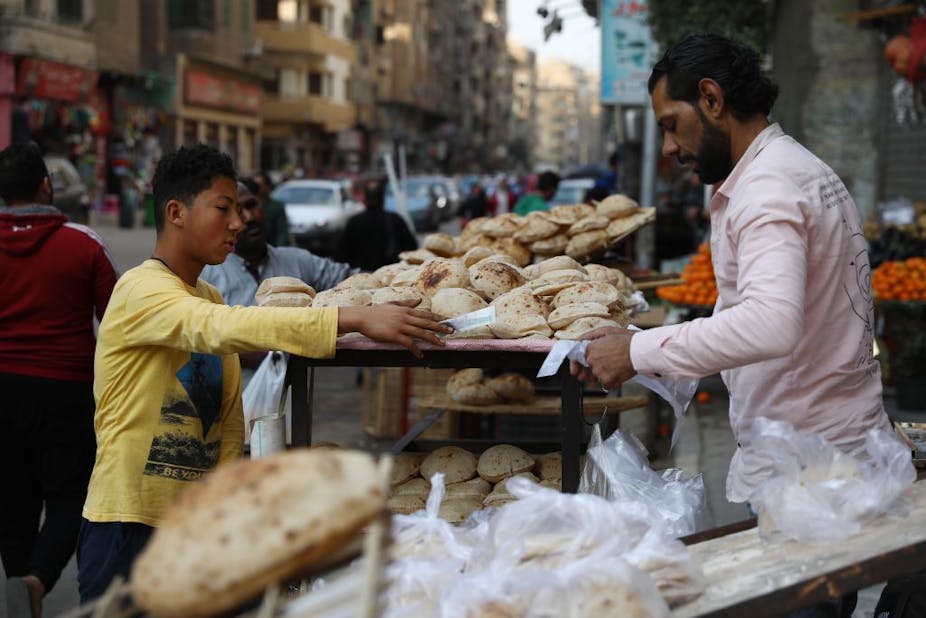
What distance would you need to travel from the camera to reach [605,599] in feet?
6.65

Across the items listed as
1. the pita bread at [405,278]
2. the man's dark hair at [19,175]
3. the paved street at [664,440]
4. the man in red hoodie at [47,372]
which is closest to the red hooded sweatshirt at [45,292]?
the man in red hoodie at [47,372]

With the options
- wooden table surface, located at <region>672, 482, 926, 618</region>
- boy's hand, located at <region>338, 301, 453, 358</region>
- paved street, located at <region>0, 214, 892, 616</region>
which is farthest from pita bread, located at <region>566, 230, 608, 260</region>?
wooden table surface, located at <region>672, 482, 926, 618</region>

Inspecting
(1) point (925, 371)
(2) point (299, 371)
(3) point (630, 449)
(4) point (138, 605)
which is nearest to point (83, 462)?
(2) point (299, 371)

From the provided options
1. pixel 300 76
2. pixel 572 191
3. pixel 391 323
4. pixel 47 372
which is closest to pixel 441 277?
pixel 391 323

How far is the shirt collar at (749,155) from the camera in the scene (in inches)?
105

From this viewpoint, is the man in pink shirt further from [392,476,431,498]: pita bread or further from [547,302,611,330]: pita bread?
[392,476,431,498]: pita bread

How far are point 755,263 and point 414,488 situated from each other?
2.04m

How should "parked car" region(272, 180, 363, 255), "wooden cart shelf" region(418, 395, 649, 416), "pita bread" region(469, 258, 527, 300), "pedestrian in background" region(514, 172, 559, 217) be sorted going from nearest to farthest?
"pita bread" region(469, 258, 527, 300), "wooden cart shelf" region(418, 395, 649, 416), "pedestrian in background" region(514, 172, 559, 217), "parked car" region(272, 180, 363, 255)

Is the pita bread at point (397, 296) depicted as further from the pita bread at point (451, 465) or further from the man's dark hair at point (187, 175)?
the man's dark hair at point (187, 175)

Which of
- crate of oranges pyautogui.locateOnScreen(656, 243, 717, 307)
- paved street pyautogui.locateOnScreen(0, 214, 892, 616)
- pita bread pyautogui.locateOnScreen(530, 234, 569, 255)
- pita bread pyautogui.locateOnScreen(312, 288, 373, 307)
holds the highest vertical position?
pita bread pyautogui.locateOnScreen(530, 234, 569, 255)

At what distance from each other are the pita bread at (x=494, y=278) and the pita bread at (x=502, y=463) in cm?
66

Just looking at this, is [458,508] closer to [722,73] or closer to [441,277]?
[441,277]

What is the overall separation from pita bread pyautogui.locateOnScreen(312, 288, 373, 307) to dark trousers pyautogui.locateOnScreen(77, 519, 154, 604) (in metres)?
1.07

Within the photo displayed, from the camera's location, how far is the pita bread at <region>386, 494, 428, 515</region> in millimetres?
3905
